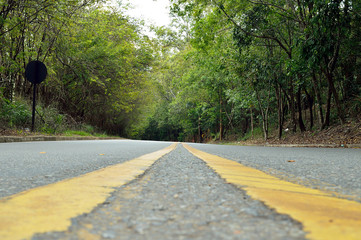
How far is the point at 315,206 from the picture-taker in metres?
0.98

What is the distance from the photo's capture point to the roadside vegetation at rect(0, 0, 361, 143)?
31.4ft

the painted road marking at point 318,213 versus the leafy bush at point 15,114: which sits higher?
the leafy bush at point 15,114

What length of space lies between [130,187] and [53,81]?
1511 centimetres

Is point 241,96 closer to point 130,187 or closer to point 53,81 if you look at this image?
point 53,81

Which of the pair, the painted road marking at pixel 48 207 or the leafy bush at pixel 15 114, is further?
the leafy bush at pixel 15 114

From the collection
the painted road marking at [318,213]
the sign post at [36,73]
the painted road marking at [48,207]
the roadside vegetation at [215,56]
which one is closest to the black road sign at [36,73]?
the sign post at [36,73]

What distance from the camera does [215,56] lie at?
16359 millimetres

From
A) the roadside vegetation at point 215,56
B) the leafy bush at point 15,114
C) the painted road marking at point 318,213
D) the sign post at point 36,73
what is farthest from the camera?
the sign post at point 36,73

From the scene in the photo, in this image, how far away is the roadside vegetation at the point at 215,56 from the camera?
377 inches

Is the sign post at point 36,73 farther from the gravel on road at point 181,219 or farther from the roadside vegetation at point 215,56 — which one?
the gravel on road at point 181,219

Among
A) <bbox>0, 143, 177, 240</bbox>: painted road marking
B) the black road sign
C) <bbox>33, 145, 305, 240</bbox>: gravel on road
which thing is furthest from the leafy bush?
<bbox>33, 145, 305, 240</bbox>: gravel on road

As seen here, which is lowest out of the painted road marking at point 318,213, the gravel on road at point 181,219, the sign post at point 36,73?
the gravel on road at point 181,219

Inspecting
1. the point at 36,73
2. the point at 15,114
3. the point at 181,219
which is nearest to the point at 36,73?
the point at 36,73

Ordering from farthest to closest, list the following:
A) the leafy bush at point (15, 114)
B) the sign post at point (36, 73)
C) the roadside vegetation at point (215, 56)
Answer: the sign post at point (36, 73)
the leafy bush at point (15, 114)
the roadside vegetation at point (215, 56)
